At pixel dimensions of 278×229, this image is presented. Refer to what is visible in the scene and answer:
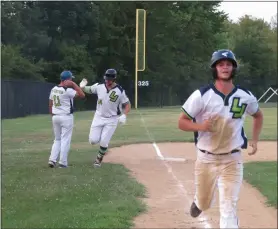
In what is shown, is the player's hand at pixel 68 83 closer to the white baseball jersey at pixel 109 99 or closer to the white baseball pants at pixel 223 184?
the white baseball jersey at pixel 109 99

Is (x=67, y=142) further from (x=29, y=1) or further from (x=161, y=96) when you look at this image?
(x=29, y=1)

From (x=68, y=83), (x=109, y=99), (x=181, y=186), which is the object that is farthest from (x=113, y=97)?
(x=181, y=186)

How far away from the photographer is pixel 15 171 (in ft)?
33.0

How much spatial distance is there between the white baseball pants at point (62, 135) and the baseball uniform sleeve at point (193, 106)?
17.4 feet

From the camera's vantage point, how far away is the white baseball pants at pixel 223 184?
5.23 meters

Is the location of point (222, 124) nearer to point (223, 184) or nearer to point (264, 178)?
point (223, 184)

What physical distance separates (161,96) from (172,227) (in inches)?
1580

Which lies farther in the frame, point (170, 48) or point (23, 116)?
point (170, 48)

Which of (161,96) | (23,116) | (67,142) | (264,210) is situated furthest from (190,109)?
(161,96)

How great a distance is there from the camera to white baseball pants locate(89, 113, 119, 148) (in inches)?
415

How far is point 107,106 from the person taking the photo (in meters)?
10.4

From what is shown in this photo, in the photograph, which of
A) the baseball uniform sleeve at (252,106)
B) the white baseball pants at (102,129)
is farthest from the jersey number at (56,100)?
the baseball uniform sleeve at (252,106)

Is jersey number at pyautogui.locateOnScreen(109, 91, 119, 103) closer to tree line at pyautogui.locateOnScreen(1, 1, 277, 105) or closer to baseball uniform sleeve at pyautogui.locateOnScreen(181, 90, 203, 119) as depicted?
baseball uniform sleeve at pyautogui.locateOnScreen(181, 90, 203, 119)

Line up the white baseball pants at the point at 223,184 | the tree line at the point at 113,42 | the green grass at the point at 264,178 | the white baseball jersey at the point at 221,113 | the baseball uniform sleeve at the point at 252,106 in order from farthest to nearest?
1. the tree line at the point at 113,42
2. the green grass at the point at 264,178
3. the baseball uniform sleeve at the point at 252,106
4. the white baseball jersey at the point at 221,113
5. the white baseball pants at the point at 223,184
